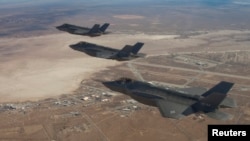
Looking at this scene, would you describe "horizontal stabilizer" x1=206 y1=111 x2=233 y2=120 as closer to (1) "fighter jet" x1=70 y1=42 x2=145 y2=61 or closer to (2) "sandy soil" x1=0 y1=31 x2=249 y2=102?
(1) "fighter jet" x1=70 y1=42 x2=145 y2=61

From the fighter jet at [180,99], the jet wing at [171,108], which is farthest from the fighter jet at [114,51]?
the jet wing at [171,108]

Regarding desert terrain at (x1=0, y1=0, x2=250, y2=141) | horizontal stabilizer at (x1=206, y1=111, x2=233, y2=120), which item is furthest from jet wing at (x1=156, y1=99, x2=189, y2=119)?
desert terrain at (x1=0, y1=0, x2=250, y2=141)

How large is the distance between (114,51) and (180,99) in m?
33.6

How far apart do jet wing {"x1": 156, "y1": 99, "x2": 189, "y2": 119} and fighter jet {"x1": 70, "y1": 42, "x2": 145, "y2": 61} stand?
28.9 m

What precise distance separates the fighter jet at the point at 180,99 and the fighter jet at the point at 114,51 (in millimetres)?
23052

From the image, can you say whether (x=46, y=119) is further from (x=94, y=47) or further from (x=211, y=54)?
(x=211, y=54)

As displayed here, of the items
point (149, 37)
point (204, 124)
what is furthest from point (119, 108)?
point (149, 37)

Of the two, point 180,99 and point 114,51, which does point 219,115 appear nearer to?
point 180,99

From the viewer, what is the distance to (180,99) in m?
54.0

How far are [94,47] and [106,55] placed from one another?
4.94m

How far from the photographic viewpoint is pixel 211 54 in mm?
150500

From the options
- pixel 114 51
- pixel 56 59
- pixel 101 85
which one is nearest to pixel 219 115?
pixel 114 51

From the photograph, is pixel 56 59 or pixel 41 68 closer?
pixel 41 68

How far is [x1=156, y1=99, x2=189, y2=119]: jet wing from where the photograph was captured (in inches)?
1992
